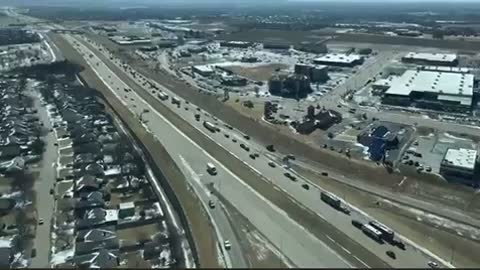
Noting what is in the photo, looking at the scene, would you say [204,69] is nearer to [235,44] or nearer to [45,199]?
[235,44]

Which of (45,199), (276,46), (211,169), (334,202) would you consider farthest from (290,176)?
(276,46)

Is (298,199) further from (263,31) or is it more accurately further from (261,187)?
(263,31)

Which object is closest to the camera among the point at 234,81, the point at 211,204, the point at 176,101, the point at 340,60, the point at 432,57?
the point at 211,204

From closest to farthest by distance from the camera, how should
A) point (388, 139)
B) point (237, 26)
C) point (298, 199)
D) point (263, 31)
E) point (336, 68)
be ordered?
1. point (298, 199)
2. point (388, 139)
3. point (336, 68)
4. point (263, 31)
5. point (237, 26)

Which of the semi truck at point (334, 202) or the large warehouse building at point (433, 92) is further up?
the large warehouse building at point (433, 92)

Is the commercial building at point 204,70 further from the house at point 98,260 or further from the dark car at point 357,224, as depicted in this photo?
the house at point 98,260

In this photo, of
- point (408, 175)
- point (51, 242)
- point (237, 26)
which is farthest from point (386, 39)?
Answer: point (51, 242)

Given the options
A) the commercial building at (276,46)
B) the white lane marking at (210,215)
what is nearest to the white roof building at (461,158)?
the white lane marking at (210,215)
